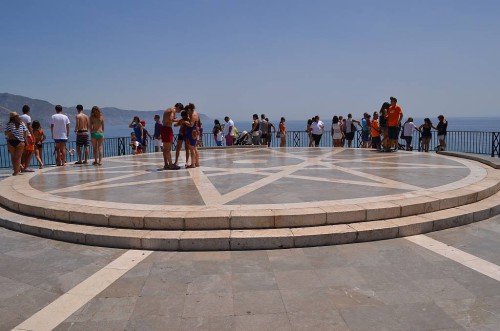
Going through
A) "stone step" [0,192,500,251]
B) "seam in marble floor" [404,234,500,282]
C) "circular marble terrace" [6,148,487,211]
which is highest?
"circular marble terrace" [6,148,487,211]

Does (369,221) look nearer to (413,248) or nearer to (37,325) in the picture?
(413,248)

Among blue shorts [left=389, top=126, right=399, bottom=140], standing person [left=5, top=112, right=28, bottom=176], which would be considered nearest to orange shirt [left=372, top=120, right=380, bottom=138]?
blue shorts [left=389, top=126, right=399, bottom=140]

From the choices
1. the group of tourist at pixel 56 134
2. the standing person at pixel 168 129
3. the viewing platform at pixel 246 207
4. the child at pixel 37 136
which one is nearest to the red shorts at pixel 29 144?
the group of tourist at pixel 56 134

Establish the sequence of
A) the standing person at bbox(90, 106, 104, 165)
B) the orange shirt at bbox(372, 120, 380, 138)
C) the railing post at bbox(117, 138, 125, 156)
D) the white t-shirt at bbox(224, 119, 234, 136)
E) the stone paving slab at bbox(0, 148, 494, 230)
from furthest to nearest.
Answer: the white t-shirt at bbox(224, 119, 234, 136) → the railing post at bbox(117, 138, 125, 156) → the orange shirt at bbox(372, 120, 380, 138) → the standing person at bbox(90, 106, 104, 165) → the stone paving slab at bbox(0, 148, 494, 230)

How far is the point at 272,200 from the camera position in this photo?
5.95 metres

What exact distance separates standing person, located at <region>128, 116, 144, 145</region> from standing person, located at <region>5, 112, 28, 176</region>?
624 cm

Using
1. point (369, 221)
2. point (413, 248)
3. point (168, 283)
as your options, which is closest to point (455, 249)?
point (413, 248)

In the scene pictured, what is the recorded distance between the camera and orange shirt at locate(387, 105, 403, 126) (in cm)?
1244

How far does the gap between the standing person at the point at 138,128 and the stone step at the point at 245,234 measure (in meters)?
10.3

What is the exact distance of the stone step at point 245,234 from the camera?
4.69 m

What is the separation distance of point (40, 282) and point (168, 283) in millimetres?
1309

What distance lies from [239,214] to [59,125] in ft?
26.7

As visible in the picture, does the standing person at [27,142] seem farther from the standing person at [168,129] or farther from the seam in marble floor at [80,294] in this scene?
the seam in marble floor at [80,294]

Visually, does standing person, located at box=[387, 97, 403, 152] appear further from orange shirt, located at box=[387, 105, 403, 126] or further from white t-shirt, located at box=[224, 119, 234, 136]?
white t-shirt, located at box=[224, 119, 234, 136]
